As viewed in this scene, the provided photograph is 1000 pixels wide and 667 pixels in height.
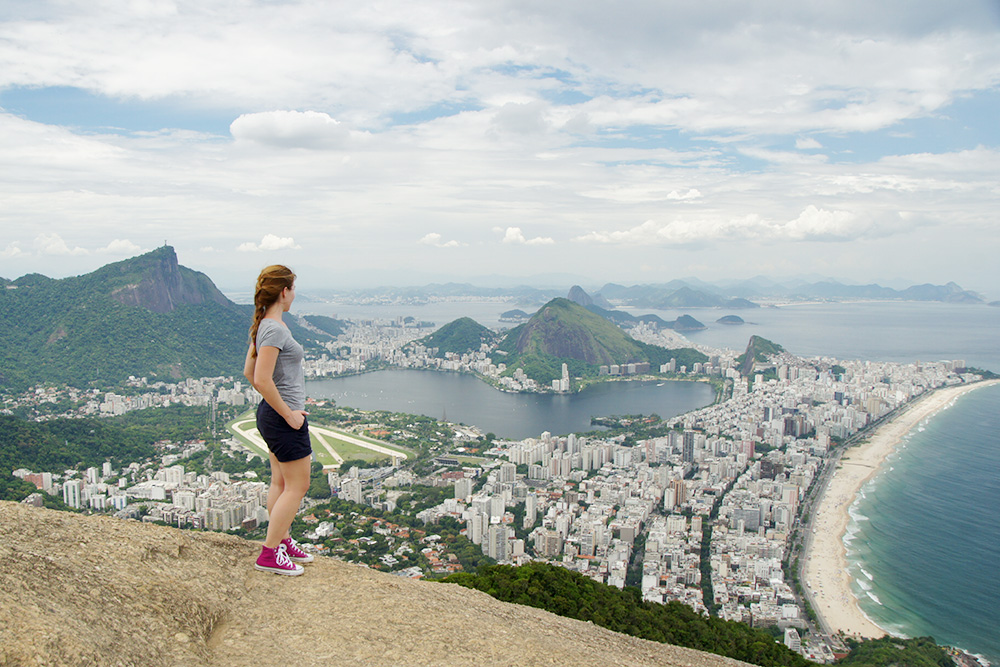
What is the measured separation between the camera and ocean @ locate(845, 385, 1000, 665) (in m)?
6.85

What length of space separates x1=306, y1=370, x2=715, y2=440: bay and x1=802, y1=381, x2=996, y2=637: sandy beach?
226 inches

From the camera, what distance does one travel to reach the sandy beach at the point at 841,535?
6.82 metres

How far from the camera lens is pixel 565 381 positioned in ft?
78.6

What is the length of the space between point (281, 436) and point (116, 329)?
2461 centimetres

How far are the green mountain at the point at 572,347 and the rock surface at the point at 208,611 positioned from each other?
928 inches

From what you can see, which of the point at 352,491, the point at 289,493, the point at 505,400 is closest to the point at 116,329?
the point at 505,400

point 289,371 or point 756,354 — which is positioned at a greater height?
point 289,371

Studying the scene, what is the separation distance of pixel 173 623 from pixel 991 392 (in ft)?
78.8

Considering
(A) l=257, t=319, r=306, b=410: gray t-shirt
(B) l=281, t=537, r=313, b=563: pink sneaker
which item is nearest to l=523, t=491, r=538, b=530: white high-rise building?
(B) l=281, t=537, r=313, b=563: pink sneaker

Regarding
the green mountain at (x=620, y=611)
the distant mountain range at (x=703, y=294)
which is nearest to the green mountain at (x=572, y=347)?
the green mountain at (x=620, y=611)

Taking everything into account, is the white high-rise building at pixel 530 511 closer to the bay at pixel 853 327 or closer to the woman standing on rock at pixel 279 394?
the woman standing on rock at pixel 279 394

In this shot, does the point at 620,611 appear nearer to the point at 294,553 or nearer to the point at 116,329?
the point at 294,553

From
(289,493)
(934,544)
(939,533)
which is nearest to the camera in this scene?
(289,493)

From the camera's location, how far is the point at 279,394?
146 centimetres
